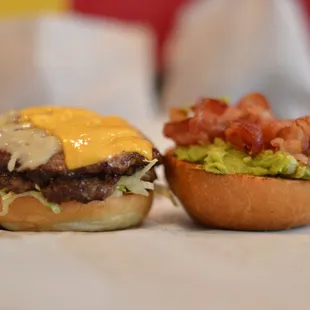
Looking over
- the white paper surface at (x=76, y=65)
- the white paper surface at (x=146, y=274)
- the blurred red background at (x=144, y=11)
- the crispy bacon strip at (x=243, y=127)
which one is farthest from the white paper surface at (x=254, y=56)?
the white paper surface at (x=146, y=274)

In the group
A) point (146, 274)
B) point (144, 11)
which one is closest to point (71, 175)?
point (146, 274)

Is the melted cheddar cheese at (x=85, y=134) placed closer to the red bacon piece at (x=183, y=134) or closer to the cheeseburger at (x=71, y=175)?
the cheeseburger at (x=71, y=175)

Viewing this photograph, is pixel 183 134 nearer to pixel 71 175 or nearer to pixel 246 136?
pixel 246 136

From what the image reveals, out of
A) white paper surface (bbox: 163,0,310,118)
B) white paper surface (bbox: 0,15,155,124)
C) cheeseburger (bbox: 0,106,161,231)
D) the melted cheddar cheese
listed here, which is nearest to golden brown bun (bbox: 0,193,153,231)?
cheeseburger (bbox: 0,106,161,231)

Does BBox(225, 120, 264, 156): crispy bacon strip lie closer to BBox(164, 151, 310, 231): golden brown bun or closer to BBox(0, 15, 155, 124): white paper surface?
BBox(164, 151, 310, 231): golden brown bun

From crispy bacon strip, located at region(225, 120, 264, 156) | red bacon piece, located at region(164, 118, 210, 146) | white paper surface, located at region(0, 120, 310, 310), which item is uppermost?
crispy bacon strip, located at region(225, 120, 264, 156)

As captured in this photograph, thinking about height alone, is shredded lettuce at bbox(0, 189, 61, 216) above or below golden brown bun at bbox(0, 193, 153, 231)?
above
